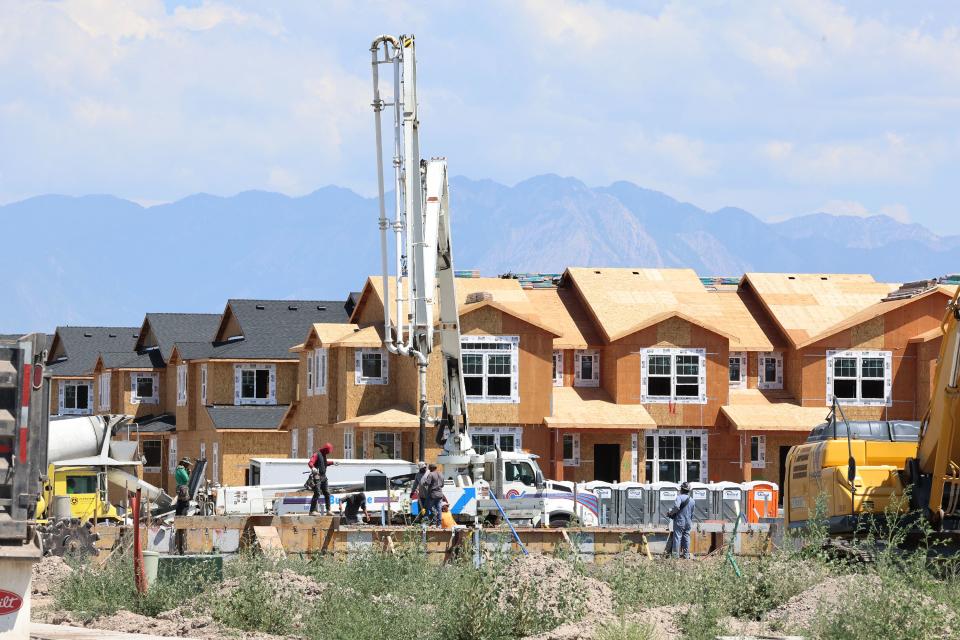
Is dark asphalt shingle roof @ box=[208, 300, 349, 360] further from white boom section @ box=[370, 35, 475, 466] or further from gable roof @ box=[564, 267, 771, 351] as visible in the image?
white boom section @ box=[370, 35, 475, 466]

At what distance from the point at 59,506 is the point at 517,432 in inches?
828

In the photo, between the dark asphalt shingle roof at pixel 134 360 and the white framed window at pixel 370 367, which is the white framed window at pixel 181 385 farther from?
the white framed window at pixel 370 367

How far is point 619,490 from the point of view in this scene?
4341 centimetres

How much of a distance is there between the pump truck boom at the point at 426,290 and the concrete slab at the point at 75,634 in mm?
12662

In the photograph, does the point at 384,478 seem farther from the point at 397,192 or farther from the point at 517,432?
the point at 517,432

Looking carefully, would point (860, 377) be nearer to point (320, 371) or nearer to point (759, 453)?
point (759, 453)

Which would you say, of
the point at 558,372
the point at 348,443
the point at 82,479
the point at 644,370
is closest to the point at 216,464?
the point at 348,443

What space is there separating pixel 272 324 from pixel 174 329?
10052mm

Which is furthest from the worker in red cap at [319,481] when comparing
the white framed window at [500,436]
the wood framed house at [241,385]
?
the wood framed house at [241,385]

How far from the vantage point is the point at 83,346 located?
83.4 meters

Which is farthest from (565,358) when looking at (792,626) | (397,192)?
(792,626)

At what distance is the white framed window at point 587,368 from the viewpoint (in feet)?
177

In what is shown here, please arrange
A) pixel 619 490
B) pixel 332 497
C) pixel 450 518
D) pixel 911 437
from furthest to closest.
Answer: pixel 619 490 → pixel 332 497 → pixel 450 518 → pixel 911 437

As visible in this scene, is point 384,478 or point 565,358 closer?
point 384,478
